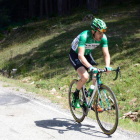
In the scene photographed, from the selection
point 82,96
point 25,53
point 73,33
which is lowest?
point 82,96

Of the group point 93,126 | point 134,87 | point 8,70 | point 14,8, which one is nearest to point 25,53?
point 8,70

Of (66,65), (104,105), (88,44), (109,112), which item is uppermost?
(88,44)

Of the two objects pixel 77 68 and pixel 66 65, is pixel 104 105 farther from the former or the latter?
pixel 66 65

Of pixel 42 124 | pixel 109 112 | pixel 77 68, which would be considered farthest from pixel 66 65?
pixel 109 112

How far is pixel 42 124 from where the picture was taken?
6.00m

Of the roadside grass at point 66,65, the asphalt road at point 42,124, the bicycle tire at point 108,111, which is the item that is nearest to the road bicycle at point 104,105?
the bicycle tire at point 108,111

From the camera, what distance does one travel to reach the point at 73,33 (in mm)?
19766

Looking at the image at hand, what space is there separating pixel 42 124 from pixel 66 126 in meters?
0.55

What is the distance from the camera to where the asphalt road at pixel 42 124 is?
5.18 meters

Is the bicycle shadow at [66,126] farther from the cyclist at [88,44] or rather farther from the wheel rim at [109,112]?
the cyclist at [88,44]

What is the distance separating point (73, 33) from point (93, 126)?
14.5 m

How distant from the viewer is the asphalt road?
518cm

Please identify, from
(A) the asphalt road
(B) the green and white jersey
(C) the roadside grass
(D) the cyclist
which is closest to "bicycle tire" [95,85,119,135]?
(A) the asphalt road

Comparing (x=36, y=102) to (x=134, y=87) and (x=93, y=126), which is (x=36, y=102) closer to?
(x=93, y=126)
